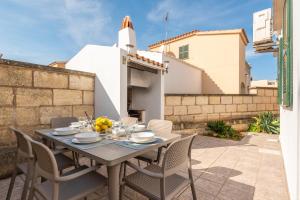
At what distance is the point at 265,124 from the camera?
5723mm

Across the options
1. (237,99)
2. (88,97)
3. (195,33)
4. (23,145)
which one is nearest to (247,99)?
(237,99)

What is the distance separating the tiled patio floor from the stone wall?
135cm

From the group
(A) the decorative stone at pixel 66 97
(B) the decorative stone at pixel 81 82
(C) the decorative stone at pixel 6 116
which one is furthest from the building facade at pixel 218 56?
(C) the decorative stone at pixel 6 116

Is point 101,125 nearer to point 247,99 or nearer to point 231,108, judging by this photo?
point 231,108

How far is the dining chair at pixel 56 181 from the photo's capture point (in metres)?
1.09

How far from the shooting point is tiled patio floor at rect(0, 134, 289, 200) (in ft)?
6.21

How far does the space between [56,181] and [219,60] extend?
342 inches

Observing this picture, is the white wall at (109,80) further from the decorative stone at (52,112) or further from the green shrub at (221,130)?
the green shrub at (221,130)

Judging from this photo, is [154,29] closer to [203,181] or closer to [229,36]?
[229,36]

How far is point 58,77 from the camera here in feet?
9.32

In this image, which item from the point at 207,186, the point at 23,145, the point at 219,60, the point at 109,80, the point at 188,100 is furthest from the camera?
the point at 219,60

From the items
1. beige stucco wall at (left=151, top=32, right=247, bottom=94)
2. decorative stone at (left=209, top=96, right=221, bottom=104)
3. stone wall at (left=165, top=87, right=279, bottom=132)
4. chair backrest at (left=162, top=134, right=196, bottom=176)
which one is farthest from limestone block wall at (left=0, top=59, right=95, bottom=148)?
beige stucco wall at (left=151, top=32, right=247, bottom=94)

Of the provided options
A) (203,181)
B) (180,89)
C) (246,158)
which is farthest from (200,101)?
(203,181)

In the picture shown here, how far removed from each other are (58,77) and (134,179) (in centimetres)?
242
